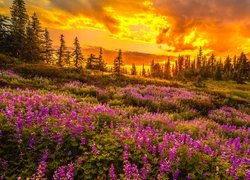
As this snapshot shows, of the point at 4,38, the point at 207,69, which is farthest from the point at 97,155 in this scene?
the point at 207,69

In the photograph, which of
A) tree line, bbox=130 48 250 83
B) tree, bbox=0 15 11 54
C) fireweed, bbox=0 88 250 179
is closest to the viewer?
fireweed, bbox=0 88 250 179

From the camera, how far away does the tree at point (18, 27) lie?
45969 millimetres

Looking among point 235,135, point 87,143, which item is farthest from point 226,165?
point 235,135

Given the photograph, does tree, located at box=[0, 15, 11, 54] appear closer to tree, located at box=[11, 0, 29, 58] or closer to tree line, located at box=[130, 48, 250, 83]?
tree, located at box=[11, 0, 29, 58]

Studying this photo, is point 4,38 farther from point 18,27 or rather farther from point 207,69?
point 207,69

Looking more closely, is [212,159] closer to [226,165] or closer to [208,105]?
[226,165]

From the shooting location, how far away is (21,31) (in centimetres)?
4744

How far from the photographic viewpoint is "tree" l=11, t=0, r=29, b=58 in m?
46.0

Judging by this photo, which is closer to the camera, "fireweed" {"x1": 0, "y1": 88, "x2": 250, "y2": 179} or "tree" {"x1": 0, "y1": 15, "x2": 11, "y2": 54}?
"fireweed" {"x1": 0, "y1": 88, "x2": 250, "y2": 179}

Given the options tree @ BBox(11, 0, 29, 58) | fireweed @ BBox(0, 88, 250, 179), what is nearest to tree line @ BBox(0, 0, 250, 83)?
tree @ BBox(11, 0, 29, 58)

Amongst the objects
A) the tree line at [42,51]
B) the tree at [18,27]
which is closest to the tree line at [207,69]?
the tree line at [42,51]

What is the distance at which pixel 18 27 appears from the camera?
154 feet

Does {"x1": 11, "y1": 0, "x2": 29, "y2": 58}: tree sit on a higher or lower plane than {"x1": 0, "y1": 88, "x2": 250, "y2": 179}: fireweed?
higher

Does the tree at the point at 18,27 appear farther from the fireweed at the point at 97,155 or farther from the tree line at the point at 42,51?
the fireweed at the point at 97,155
